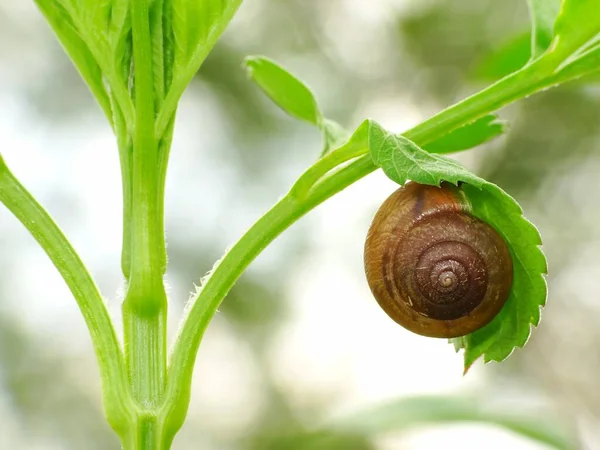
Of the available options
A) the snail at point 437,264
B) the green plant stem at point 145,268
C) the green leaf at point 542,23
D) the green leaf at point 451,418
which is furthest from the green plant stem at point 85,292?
the green leaf at point 451,418

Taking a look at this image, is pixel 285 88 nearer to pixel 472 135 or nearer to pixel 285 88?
pixel 285 88

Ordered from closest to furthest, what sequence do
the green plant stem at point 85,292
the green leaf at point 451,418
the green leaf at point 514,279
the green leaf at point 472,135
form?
the green plant stem at point 85,292 < the green leaf at point 514,279 < the green leaf at point 472,135 < the green leaf at point 451,418

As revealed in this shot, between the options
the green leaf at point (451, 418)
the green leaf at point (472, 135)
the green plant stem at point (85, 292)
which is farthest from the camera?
the green leaf at point (451, 418)

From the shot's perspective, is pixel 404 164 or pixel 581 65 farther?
pixel 581 65

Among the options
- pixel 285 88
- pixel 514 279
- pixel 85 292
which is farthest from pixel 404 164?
pixel 285 88

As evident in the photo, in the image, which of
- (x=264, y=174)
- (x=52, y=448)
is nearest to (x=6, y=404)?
(x=52, y=448)

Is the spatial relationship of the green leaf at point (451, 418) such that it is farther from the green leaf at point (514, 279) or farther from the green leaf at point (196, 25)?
the green leaf at point (196, 25)

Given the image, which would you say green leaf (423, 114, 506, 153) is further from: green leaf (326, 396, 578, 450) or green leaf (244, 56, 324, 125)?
green leaf (326, 396, 578, 450)
